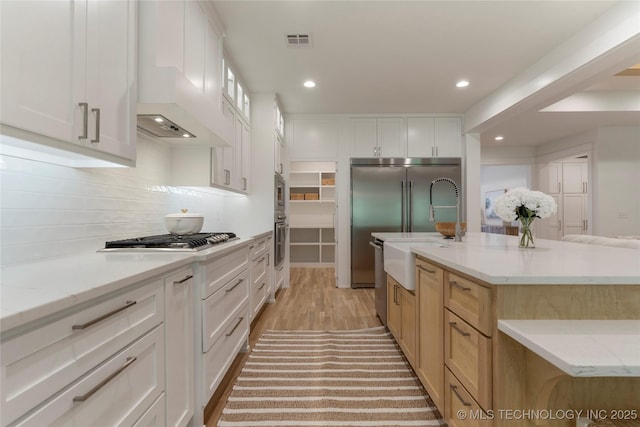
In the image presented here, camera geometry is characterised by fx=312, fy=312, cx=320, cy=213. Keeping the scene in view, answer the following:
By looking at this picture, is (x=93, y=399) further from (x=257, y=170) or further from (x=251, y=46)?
(x=257, y=170)

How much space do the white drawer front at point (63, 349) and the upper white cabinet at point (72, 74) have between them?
589mm

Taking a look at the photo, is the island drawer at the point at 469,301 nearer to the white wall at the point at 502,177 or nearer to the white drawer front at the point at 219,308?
the white drawer front at the point at 219,308

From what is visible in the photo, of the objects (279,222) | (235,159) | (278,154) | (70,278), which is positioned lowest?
(70,278)

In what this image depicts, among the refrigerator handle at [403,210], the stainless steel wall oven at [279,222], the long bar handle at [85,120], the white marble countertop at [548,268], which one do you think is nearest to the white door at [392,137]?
the refrigerator handle at [403,210]

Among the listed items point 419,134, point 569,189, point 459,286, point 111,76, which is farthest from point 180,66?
point 569,189

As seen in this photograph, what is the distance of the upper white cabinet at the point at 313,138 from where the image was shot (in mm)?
4879

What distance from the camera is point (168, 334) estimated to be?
4.25 ft

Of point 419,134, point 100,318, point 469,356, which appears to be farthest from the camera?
point 419,134

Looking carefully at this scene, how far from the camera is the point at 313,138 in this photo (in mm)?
4895

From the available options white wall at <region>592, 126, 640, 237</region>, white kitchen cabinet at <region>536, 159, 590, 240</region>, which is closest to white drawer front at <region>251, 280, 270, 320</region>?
white wall at <region>592, 126, 640, 237</region>

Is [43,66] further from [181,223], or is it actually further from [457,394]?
[457,394]

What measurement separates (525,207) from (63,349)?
7.08ft

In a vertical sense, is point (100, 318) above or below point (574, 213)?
below

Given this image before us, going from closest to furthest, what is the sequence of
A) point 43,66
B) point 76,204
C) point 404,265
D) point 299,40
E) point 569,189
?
point 43,66, point 76,204, point 404,265, point 299,40, point 569,189
